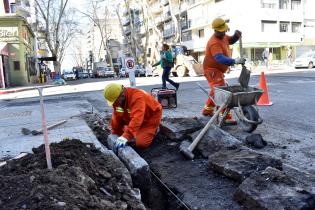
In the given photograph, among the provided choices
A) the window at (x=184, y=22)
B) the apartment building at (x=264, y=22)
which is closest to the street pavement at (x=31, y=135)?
the apartment building at (x=264, y=22)

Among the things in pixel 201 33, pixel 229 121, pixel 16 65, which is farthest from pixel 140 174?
Answer: pixel 201 33

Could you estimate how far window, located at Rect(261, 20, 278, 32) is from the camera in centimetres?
4351

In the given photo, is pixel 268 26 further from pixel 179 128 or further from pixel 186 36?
pixel 179 128

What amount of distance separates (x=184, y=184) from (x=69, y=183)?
5.01 feet

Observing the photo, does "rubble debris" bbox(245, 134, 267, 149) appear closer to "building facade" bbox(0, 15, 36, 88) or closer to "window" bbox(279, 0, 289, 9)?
"building facade" bbox(0, 15, 36, 88)

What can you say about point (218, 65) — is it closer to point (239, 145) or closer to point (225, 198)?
point (239, 145)

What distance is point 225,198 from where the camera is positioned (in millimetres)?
3689

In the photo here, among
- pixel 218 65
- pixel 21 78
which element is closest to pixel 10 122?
Answer: pixel 218 65

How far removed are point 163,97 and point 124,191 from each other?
6278 mm

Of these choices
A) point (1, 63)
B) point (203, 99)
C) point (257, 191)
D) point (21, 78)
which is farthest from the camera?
point (21, 78)

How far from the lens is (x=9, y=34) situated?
31188mm

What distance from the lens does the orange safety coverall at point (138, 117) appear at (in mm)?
4848

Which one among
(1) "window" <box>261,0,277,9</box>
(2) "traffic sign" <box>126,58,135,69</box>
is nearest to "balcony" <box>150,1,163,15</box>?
(1) "window" <box>261,0,277,9</box>

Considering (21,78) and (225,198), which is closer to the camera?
(225,198)
